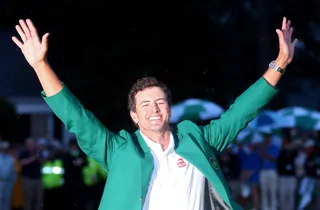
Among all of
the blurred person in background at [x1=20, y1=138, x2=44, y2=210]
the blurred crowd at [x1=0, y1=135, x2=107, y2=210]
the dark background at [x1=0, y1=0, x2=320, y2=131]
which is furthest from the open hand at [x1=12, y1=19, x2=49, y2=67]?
the dark background at [x1=0, y1=0, x2=320, y2=131]

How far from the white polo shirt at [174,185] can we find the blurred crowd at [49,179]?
32.1 feet

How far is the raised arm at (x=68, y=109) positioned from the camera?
4.73m

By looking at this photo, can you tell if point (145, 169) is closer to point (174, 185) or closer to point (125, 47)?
point (174, 185)

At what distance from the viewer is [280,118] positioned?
2744 centimetres

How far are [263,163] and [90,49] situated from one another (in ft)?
27.4

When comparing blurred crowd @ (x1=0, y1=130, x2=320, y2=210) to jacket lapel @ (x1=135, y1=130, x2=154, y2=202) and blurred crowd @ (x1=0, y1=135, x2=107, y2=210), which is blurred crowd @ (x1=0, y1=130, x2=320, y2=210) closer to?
blurred crowd @ (x1=0, y1=135, x2=107, y2=210)

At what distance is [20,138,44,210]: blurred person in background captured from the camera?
16.9 metres

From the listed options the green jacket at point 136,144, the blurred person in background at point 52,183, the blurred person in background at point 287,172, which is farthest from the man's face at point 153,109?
the blurred person in background at point 287,172

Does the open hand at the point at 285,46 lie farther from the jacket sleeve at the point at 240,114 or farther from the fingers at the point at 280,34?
the jacket sleeve at the point at 240,114

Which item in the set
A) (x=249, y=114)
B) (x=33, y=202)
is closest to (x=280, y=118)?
Result: (x=33, y=202)

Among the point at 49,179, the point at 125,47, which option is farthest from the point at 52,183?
the point at 125,47

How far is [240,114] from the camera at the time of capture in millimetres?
5062

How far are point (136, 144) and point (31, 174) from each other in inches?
488

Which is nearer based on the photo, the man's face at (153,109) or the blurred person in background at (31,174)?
the man's face at (153,109)
